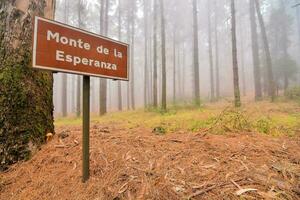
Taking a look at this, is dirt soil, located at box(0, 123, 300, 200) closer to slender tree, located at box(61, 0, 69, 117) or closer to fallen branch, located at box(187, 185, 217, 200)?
fallen branch, located at box(187, 185, 217, 200)

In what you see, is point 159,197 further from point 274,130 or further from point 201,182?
point 274,130

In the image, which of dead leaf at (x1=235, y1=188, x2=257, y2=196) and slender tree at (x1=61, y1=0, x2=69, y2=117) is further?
slender tree at (x1=61, y1=0, x2=69, y2=117)

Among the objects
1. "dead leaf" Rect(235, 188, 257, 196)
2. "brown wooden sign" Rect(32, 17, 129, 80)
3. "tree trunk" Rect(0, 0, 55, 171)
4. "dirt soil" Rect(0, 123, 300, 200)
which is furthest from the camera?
"tree trunk" Rect(0, 0, 55, 171)

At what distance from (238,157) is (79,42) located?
8.00 feet

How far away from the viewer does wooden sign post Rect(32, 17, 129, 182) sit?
2.49 m

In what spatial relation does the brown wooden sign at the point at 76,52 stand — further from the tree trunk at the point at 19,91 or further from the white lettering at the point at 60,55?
the tree trunk at the point at 19,91

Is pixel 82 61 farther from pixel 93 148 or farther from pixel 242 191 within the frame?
pixel 242 191

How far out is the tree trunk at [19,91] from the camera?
3.37 metres

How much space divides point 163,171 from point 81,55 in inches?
65.0

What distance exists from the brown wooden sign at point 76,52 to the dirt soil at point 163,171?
1.16m

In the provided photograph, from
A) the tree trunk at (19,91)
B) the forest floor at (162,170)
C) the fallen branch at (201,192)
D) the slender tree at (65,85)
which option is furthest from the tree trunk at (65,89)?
the fallen branch at (201,192)

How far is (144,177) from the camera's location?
2.67 metres

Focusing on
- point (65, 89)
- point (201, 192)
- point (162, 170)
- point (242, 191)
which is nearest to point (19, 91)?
point (162, 170)

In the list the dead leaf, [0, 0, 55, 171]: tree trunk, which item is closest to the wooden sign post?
[0, 0, 55, 171]: tree trunk
